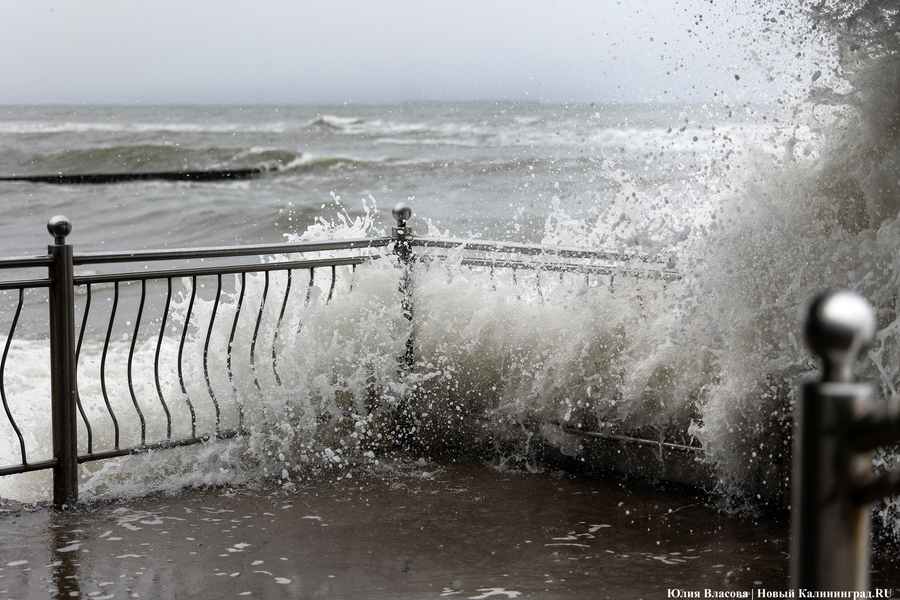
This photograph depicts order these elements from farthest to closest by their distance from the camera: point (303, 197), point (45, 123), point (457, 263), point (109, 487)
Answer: point (45, 123), point (303, 197), point (457, 263), point (109, 487)

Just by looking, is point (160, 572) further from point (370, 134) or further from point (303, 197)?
point (370, 134)

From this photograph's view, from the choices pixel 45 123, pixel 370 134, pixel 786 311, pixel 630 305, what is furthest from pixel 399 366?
pixel 45 123

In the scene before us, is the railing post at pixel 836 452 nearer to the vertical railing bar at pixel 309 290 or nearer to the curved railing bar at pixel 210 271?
the curved railing bar at pixel 210 271

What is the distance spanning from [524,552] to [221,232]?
11.5m

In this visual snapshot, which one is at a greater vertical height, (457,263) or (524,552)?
(457,263)

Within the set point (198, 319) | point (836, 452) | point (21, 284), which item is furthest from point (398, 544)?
point (836, 452)

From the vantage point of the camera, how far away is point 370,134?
3023cm

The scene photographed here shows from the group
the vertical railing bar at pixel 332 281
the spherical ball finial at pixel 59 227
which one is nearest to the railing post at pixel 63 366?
the spherical ball finial at pixel 59 227

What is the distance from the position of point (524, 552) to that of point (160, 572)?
4.40 feet

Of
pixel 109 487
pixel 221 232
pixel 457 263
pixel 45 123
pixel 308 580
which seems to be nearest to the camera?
pixel 308 580

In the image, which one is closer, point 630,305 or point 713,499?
point 713,499

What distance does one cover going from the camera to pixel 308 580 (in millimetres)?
2900

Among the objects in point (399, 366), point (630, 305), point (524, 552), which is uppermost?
point (630, 305)

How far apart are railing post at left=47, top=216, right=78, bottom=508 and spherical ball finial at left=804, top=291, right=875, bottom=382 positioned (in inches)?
127
